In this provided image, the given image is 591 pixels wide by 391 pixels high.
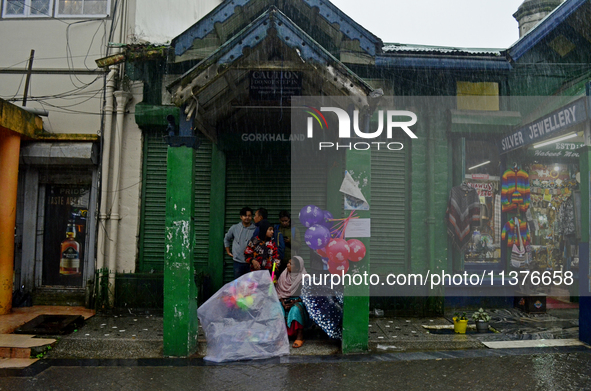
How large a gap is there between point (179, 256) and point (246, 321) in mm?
1251

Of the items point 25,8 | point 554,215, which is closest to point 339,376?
point 554,215

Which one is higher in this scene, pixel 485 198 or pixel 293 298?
pixel 485 198

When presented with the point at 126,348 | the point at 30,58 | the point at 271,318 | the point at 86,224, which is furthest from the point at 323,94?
the point at 30,58

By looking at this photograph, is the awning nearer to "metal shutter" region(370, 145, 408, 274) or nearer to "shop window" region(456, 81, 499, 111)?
"metal shutter" region(370, 145, 408, 274)

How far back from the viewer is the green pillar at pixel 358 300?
6.09 meters

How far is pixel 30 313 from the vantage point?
7.93 metres

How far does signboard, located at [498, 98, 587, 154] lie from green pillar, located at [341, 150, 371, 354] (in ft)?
9.36

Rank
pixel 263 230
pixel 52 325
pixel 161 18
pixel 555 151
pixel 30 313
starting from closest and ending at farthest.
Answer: pixel 52 325, pixel 263 230, pixel 30 313, pixel 555 151, pixel 161 18

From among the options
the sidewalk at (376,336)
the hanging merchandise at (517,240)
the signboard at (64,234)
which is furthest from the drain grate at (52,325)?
the hanging merchandise at (517,240)

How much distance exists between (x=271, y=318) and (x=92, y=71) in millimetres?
5964

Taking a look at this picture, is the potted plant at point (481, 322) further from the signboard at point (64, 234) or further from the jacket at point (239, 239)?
the signboard at point (64, 234)

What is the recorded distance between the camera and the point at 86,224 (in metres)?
8.73

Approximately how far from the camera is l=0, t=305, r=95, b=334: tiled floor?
7.18 meters

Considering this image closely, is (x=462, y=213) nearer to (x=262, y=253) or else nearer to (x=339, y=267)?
(x=339, y=267)
